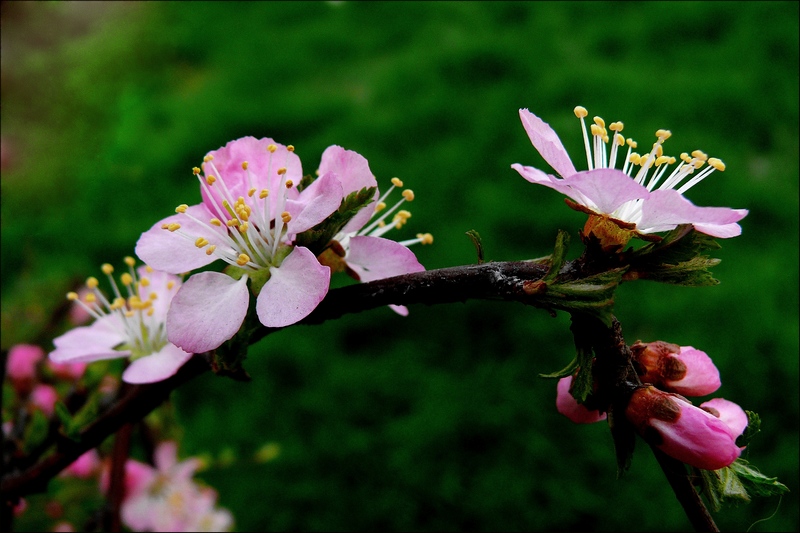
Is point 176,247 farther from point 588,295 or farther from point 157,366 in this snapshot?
point 588,295

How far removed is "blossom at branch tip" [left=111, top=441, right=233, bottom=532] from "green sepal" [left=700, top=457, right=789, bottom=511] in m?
1.10

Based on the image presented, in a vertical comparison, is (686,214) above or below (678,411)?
above

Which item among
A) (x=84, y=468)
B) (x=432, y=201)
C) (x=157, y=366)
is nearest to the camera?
(x=157, y=366)

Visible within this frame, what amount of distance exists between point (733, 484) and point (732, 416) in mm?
77

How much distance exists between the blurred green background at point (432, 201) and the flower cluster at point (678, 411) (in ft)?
Answer: 3.98

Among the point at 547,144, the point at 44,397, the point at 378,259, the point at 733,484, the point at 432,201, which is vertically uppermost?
the point at 547,144

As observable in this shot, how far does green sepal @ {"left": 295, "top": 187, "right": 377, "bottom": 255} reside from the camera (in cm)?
65

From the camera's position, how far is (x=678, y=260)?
596 millimetres

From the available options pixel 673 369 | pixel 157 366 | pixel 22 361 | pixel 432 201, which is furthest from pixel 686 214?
pixel 432 201

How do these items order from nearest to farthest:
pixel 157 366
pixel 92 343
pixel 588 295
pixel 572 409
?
1. pixel 588 295
2. pixel 572 409
3. pixel 157 366
4. pixel 92 343

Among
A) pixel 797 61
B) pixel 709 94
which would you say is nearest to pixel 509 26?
pixel 709 94

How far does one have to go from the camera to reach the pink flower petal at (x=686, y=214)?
0.55m

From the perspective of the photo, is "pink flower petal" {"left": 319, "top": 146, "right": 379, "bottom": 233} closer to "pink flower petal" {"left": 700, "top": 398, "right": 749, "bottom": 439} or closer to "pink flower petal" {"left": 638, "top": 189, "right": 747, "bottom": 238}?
"pink flower petal" {"left": 638, "top": 189, "right": 747, "bottom": 238}

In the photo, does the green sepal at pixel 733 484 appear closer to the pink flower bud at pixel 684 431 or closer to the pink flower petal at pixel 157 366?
the pink flower bud at pixel 684 431
